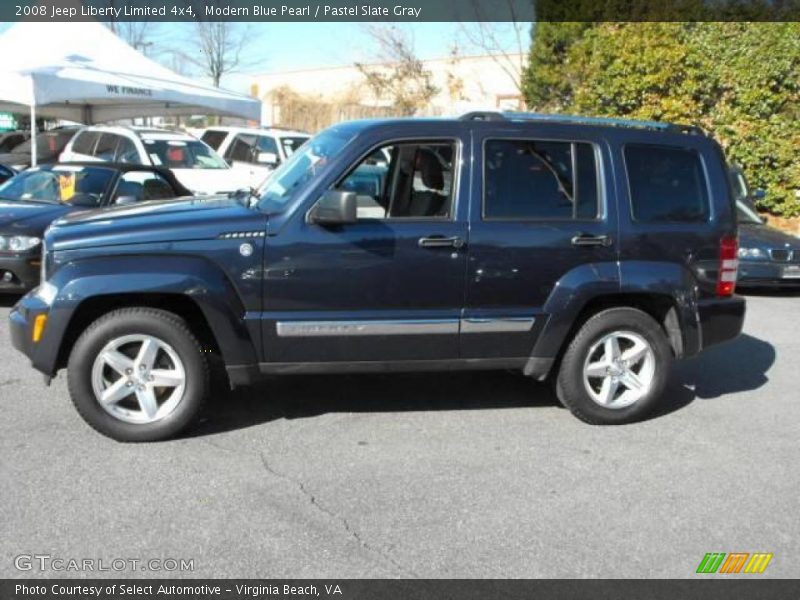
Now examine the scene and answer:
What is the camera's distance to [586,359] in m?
4.83

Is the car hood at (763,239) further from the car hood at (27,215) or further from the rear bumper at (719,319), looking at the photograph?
the car hood at (27,215)

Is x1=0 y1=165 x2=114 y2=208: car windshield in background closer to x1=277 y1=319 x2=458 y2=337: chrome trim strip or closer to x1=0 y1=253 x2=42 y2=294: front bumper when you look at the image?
x1=0 y1=253 x2=42 y2=294: front bumper

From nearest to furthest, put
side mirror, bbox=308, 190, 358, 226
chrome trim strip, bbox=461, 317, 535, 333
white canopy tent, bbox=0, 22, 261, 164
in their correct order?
side mirror, bbox=308, 190, 358, 226 < chrome trim strip, bbox=461, 317, 535, 333 < white canopy tent, bbox=0, 22, 261, 164

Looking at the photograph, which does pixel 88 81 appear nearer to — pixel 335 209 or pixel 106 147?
pixel 106 147

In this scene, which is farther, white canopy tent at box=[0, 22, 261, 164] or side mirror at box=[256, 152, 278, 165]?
side mirror at box=[256, 152, 278, 165]

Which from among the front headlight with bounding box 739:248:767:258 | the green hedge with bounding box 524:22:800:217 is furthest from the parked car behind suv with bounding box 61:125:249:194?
the front headlight with bounding box 739:248:767:258

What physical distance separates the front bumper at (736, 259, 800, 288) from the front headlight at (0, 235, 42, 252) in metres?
8.03

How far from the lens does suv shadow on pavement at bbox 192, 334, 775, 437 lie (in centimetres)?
495

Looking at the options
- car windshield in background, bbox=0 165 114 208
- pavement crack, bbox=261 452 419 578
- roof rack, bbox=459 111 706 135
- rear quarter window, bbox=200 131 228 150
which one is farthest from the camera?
rear quarter window, bbox=200 131 228 150

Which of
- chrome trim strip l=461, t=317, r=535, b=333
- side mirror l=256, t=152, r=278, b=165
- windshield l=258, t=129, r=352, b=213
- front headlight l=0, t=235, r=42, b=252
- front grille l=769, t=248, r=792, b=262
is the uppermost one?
side mirror l=256, t=152, r=278, b=165

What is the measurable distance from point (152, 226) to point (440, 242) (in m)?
1.64

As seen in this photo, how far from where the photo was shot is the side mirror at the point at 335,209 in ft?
13.6

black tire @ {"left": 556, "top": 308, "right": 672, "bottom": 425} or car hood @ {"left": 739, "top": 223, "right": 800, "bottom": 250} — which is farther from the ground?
car hood @ {"left": 739, "top": 223, "right": 800, "bottom": 250}

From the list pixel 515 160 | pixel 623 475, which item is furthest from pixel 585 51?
pixel 623 475
